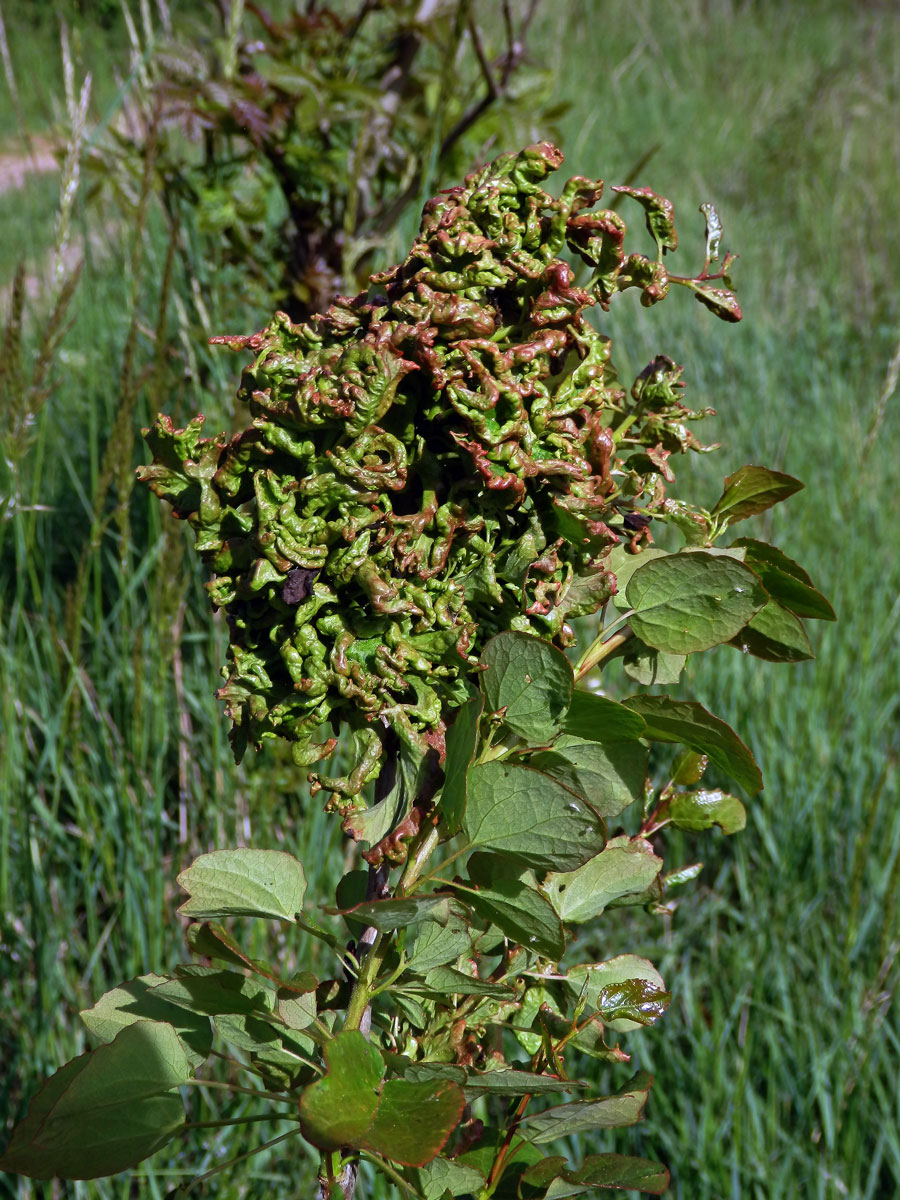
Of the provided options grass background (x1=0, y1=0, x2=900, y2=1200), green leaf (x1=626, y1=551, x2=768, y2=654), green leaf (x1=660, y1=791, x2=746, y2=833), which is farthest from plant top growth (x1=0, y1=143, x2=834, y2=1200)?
grass background (x1=0, y1=0, x2=900, y2=1200)

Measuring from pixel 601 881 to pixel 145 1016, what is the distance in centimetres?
27

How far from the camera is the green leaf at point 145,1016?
52 cm

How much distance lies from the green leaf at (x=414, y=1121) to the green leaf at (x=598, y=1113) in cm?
9

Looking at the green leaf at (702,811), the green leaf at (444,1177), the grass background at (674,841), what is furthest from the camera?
the grass background at (674,841)

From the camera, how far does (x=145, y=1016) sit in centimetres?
54

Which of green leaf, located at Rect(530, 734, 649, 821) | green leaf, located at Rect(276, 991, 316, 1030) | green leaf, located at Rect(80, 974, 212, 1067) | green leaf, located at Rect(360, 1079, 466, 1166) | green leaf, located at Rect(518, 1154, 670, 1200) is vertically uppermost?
green leaf, located at Rect(530, 734, 649, 821)

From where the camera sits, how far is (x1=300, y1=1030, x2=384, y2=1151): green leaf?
1.31 feet

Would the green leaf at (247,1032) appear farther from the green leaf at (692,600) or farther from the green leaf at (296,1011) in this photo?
the green leaf at (692,600)

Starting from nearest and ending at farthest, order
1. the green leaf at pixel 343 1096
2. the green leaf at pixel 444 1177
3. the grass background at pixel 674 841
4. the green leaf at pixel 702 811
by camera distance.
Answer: the green leaf at pixel 343 1096 < the green leaf at pixel 444 1177 < the green leaf at pixel 702 811 < the grass background at pixel 674 841

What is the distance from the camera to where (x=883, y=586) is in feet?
6.55

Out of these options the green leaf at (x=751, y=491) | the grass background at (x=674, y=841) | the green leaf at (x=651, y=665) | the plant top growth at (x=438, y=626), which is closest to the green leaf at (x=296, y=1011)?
the plant top growth at (x=438, y=626)

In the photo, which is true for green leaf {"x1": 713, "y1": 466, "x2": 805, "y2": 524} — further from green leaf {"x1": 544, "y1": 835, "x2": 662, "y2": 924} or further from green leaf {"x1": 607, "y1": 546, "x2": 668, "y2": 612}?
green leaf {"x1": 544, "y1": 835, "x2": 662, "y2": 924}

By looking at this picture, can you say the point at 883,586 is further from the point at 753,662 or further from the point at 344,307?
the point at 344,307

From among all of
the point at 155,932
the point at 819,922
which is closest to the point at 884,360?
the point at 819,922
